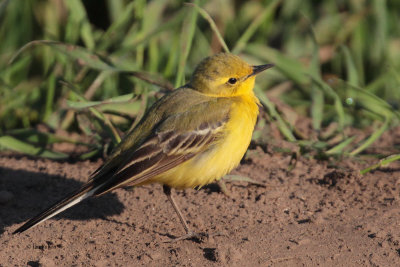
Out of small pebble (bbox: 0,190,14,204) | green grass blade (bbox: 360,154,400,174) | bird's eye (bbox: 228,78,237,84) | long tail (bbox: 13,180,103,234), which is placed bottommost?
green grass blade (bbox: 360,154,400,174)

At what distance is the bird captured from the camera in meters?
5.37

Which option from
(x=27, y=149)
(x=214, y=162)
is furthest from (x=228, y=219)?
(x=27, y=149)

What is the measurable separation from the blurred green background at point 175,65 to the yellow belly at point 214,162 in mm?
1298

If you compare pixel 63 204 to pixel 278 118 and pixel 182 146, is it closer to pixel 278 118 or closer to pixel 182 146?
pixel 182 146

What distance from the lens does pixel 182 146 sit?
5.53m

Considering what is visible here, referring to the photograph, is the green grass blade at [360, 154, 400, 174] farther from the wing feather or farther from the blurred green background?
the wing feather

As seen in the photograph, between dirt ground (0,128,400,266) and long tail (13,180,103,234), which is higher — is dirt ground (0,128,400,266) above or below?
below

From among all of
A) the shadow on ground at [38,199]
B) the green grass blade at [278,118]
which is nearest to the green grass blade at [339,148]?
the green grass blade at [278,118]

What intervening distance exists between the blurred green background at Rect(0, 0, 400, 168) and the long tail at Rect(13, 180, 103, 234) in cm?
144

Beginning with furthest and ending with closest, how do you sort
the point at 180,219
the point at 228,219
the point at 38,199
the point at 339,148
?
the point at 339,148
the point at 38,199
the point at 228,219
the point at 180,219

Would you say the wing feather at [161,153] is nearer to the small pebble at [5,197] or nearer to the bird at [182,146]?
the bird at [182,146]

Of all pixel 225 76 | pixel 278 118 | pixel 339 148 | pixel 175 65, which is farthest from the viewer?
pixel 175 65

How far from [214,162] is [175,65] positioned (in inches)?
129

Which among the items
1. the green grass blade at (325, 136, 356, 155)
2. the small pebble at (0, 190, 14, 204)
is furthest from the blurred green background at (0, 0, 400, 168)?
the small pebble at (0, 190, 14, 204)
